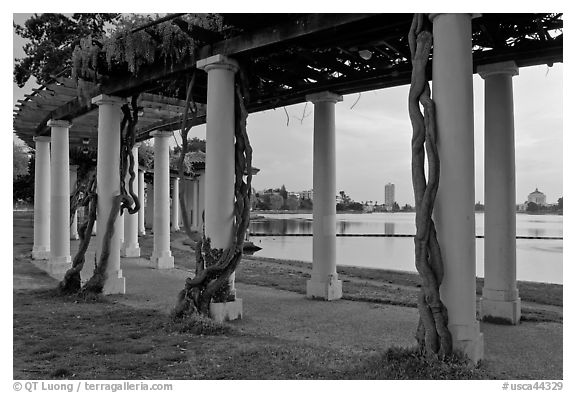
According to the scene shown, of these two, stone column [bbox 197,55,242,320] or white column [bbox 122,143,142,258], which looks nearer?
stone column [bbox 197,55,242,320]

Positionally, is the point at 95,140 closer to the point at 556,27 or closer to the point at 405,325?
the point at 405,325

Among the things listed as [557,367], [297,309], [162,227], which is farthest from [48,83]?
[557,367]

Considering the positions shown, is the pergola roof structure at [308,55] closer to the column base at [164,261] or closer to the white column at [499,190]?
the white column at [499,190]

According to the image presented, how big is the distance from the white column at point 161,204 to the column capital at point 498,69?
11103 mm

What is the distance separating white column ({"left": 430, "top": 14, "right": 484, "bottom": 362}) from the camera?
→ 5484 mm

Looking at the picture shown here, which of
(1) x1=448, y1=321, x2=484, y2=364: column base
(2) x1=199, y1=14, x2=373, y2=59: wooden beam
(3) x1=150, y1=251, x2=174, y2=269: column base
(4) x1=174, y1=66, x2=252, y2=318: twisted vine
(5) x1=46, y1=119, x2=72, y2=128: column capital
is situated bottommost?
(3) x1=150, y1=251, x2=174, y2=269: column base

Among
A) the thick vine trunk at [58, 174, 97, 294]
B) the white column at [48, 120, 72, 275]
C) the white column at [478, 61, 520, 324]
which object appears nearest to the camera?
the white column at [478, 61, 520, 324]

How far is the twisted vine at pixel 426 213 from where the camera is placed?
5398 millimetres

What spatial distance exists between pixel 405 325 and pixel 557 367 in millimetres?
2532

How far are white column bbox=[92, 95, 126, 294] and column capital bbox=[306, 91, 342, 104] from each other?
14.7 ft

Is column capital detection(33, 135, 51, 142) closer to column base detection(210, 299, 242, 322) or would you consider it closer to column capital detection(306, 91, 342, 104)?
column capital detection(306, 91, 342, 104)

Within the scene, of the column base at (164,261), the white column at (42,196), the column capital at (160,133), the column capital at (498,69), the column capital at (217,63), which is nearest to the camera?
the column capital at (217,63)

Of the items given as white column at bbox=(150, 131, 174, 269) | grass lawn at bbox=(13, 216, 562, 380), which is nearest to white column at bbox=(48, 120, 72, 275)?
white column at bbox=(150, 131, 174, 269)

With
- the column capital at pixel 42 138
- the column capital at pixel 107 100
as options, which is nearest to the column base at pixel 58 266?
the column capital at pixel 42 138
